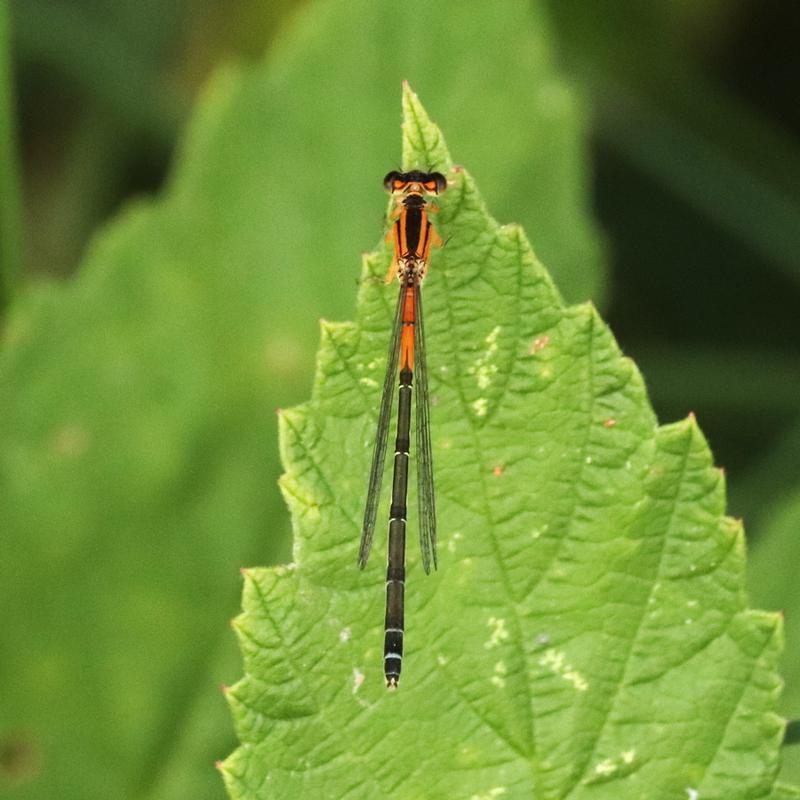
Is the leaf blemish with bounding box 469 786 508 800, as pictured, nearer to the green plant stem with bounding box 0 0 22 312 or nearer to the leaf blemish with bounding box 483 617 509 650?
the leaf blemish with bounding box 483 617 509 650

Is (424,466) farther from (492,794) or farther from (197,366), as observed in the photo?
(197,366)

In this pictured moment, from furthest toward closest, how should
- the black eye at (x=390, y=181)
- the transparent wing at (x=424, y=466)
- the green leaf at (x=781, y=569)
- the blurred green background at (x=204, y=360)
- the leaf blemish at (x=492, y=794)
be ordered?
the blurred green background at (x=204, y=360) < the green leaf at (x=781, y=569) < the black eye at (x=390, y=181) < the transparent wing at (x=424, y=466) < the leaf blemish at (x=492, y=794)

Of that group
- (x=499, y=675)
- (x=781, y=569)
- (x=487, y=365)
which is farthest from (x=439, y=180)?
(x=781, y=569)

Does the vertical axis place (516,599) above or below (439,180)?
below

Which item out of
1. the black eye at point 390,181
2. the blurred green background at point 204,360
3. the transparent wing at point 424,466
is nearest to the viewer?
the transparent wing at point 424,466

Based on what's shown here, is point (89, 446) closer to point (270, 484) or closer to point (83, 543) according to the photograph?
point (83, 543)

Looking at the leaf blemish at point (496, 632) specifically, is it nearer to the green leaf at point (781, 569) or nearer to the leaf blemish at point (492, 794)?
the leaf blemish at point (492, 794)

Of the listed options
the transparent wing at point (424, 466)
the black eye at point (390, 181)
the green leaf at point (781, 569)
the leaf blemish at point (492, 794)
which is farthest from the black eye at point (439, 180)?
the green leaf at point (781, 569)
